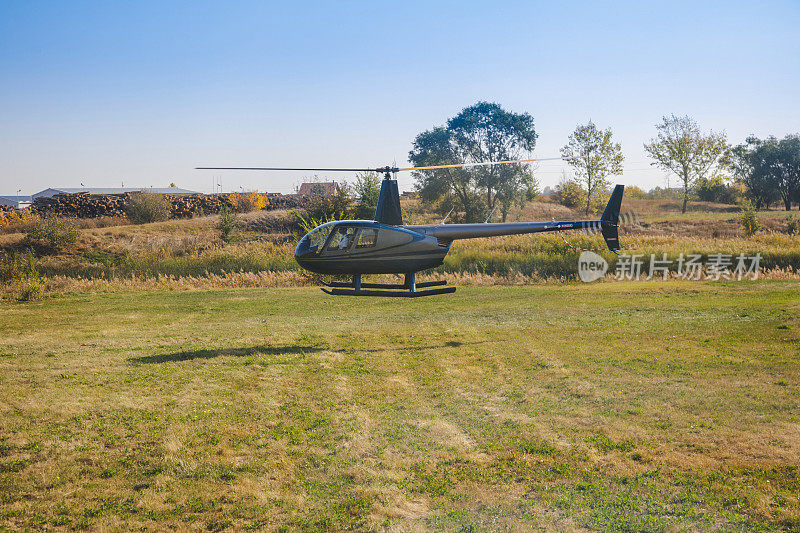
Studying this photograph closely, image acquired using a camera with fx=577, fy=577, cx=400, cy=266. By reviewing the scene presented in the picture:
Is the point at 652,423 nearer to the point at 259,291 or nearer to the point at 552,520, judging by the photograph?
the point at 552,520

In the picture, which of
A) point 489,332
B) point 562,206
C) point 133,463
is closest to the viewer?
point 133,463

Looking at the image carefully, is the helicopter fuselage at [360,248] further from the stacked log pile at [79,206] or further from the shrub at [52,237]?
the stacked log pile at [79,206]

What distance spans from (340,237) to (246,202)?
4148cm

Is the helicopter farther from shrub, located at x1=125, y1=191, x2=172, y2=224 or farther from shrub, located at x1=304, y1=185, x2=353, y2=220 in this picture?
Answer: shrub, located at x1=125, y1=191, x2=172, y2=224

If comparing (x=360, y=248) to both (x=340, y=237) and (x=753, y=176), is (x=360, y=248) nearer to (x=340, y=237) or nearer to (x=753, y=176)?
(x=340, y=237)

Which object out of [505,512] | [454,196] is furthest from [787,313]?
[454,196]

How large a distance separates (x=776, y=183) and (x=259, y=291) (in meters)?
59.5

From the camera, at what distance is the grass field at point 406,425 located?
6.71 m

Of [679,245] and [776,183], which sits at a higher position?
[776,183]

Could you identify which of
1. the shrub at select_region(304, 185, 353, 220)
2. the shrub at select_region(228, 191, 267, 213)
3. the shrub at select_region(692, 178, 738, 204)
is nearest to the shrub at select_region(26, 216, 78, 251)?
the shrub at select_region(304, 185, 353, 220)

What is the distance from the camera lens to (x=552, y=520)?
6426 millimetres

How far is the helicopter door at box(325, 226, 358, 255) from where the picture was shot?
13.5 metres

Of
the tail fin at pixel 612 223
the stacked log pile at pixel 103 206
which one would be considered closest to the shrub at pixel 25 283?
the tail fin at pixel 612 223

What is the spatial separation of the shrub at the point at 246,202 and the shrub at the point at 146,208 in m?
6.83
